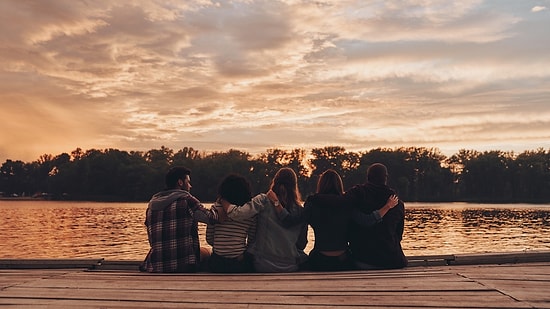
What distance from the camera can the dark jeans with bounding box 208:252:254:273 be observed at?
6.01 meters

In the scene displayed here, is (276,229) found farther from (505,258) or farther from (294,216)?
(505,258)

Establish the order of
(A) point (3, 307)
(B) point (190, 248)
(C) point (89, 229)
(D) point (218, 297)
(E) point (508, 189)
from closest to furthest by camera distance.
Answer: (A) point (3, 307) → (D) point (218, 297) → (B) point (190, 248) → (C) point (89, 229) → (E) point (508, 189)

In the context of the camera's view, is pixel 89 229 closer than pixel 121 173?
Yes

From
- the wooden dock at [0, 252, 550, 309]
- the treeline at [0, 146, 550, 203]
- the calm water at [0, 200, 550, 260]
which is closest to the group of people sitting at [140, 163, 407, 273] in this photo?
the wooden dock at [0, 252, 550, 309]

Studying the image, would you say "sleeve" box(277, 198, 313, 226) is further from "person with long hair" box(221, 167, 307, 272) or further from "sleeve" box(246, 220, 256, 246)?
"sleeve" box(246, 220, 256, 246)

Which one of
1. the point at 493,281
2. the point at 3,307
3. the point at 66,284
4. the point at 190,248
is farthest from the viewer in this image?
the point at 190,248

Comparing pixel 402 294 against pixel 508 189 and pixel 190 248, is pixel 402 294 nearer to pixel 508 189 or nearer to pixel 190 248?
pixel 190 248

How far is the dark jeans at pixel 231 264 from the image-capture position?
6008 mm

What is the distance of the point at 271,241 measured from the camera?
6.15 meters

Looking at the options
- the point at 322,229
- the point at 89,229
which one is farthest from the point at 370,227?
the point at 89,229

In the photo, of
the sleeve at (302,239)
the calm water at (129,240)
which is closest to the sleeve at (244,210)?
the sleeve at (302,239)

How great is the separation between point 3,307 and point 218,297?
168 centimetres

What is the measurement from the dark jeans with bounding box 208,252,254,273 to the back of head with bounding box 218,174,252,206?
66 cm

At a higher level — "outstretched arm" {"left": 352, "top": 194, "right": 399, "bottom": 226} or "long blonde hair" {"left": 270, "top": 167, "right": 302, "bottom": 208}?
"long blonde hair" {"left": 270, "top": 167, "right": 302, "bottom": 208}
